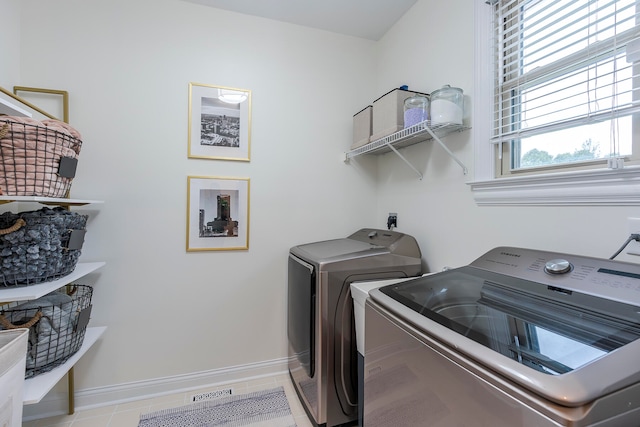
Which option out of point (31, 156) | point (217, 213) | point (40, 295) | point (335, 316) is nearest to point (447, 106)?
point (335, 316)

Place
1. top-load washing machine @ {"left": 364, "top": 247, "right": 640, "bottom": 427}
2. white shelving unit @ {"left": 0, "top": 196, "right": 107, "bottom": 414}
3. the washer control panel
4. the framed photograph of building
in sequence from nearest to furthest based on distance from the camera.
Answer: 1. top-load washing machine @ {"left": 364, "top": 247, "right": 640, "bottom": 427}
2. the washer control panel
3. white shelving unit @ {"left": 0, "top": 196, "right": 107, "bottom": 414}
4. the framed photograph of building

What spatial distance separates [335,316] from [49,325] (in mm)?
1381

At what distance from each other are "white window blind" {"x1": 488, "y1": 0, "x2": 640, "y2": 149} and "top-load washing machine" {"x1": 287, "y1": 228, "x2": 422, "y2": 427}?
80 cm

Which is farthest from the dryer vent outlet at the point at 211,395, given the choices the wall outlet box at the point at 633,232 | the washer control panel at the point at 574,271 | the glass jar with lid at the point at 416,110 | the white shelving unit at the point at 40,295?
the wall outlet box at the point at 633,232

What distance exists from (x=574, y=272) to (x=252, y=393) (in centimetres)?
188

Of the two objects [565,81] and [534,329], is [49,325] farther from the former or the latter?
[565,81]

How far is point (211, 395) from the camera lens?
188 cm

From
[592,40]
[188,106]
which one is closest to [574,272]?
[592,40]

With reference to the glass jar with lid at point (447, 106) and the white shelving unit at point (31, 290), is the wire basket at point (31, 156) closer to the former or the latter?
the white shelving unit at point (31, 290)

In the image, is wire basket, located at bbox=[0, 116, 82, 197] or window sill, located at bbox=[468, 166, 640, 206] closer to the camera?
window sill, located at bbox=[468, 166, 640, 206]

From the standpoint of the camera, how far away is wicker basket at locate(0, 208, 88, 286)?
1.21 m

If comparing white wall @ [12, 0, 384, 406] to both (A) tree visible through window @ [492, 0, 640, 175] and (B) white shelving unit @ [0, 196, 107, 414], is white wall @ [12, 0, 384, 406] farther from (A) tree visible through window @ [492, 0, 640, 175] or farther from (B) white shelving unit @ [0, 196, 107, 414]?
(A) tree visible through window @ [492, 0, 640, 175]

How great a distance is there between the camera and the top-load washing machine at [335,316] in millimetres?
1528

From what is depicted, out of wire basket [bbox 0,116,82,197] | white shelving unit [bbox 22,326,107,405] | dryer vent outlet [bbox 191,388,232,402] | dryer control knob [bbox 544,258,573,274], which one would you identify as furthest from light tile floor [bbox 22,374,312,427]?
dryer control knob [bbox 544,258,573,274]
